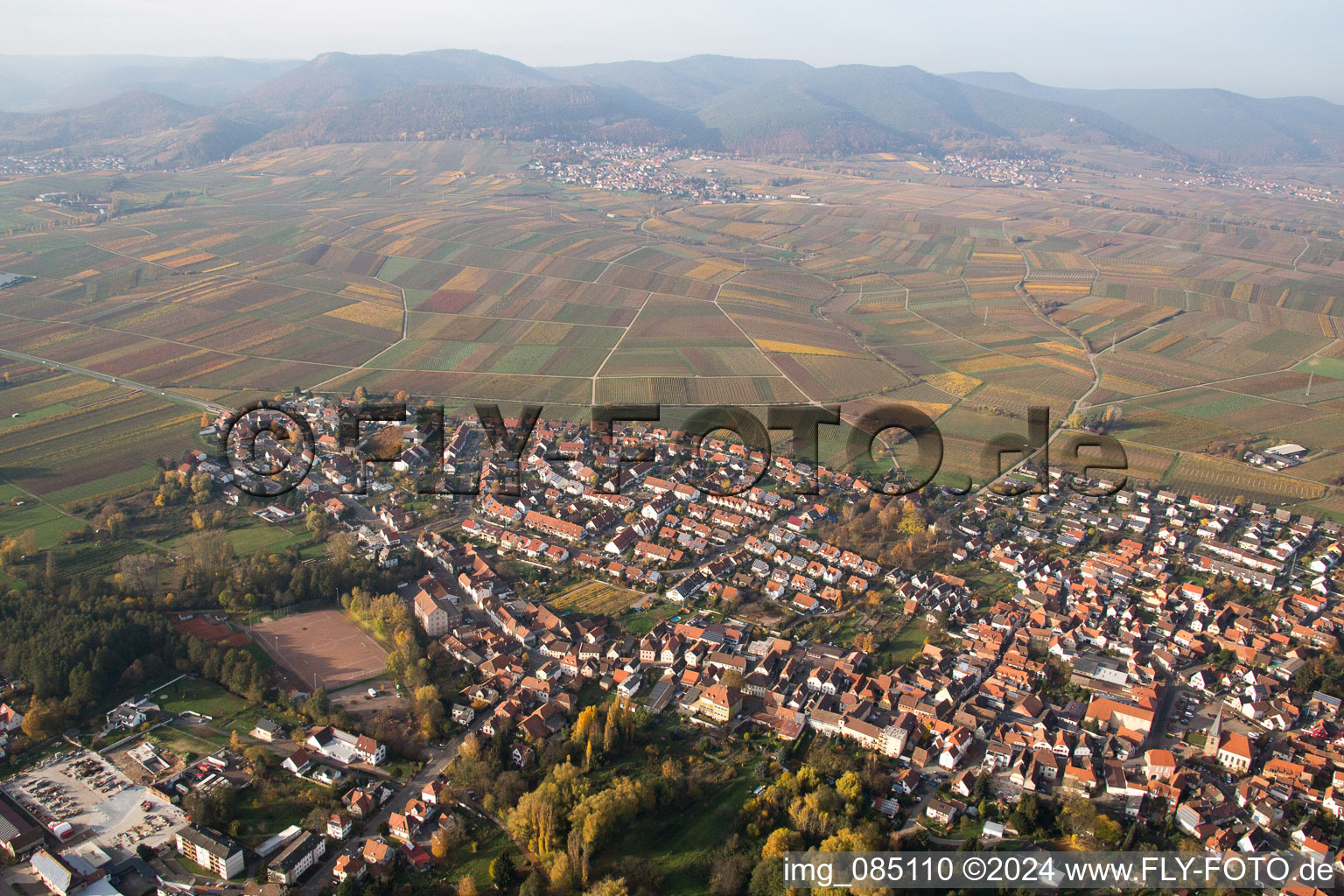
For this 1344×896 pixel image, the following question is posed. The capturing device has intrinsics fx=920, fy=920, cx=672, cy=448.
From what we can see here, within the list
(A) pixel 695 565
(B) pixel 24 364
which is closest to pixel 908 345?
(A) pixel 695 565

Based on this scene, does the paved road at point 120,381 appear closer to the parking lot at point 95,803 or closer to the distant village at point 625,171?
the parking lot at point 95,803

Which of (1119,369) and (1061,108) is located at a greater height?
(1061,108)

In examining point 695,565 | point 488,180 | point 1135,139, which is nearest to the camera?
point 695,565

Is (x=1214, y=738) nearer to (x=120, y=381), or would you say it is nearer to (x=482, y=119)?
(x=120, y=381)

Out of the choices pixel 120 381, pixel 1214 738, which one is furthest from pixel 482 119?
pixel 1214 738

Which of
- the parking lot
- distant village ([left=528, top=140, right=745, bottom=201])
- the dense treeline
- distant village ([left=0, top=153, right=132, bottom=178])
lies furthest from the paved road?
distant village ([left=528, top=140, right=745, bottom=201])

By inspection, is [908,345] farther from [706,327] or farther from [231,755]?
[231,755]
